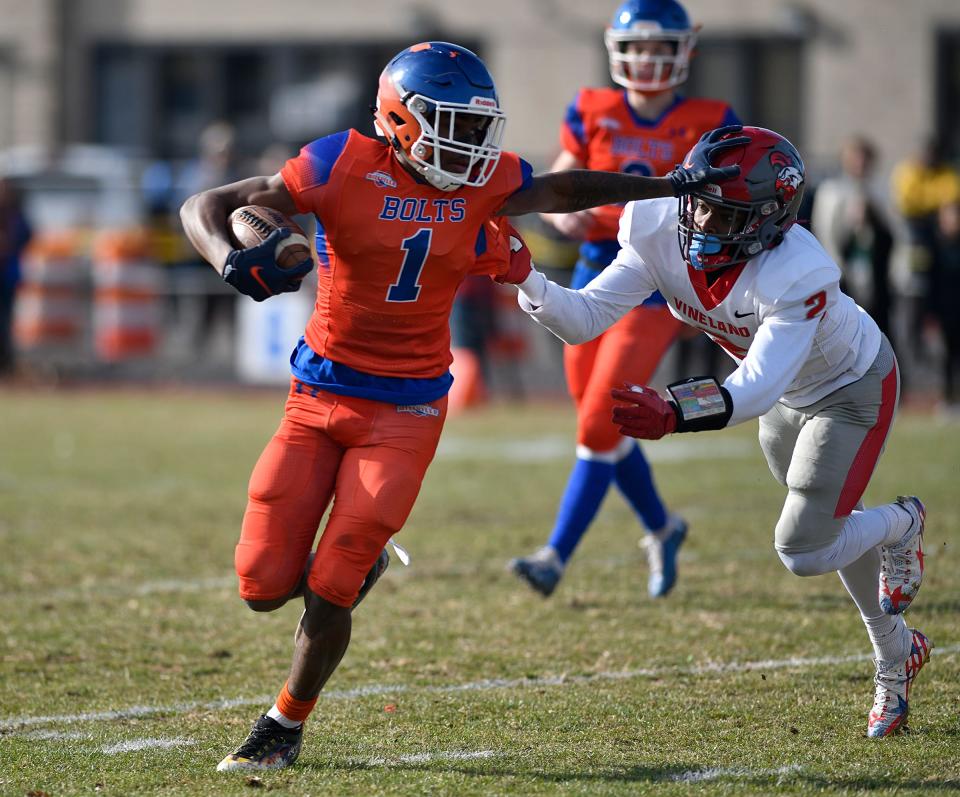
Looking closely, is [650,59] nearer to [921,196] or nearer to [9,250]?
[921,196]

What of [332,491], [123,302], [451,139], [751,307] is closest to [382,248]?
[451,139]

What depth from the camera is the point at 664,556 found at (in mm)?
A: 6602

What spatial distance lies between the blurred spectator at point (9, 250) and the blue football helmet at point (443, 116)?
11090 millimetres

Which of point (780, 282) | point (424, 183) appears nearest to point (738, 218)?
point (780, 282)

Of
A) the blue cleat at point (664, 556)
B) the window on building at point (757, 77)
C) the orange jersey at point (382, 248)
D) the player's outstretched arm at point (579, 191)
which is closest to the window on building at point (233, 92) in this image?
the window on building at point (757, 77)

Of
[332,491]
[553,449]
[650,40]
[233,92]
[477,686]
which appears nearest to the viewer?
[332,491]

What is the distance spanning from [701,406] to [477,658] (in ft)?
5.52

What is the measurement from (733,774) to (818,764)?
10.4 inches

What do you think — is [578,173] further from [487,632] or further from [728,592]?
[728,592]

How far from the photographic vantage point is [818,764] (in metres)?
4.26

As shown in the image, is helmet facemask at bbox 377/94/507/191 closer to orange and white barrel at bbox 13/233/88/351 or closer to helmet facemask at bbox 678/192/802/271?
helmet facemask at bbox 678/192/802/271

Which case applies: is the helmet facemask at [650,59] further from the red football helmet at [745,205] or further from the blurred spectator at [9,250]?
the blurred spectator at [9,250]

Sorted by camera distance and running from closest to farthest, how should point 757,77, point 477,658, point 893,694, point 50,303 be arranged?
point 893,694 < point 477,658 < point 50,303 < point 757,77

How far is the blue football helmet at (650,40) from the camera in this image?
6.47 metres
